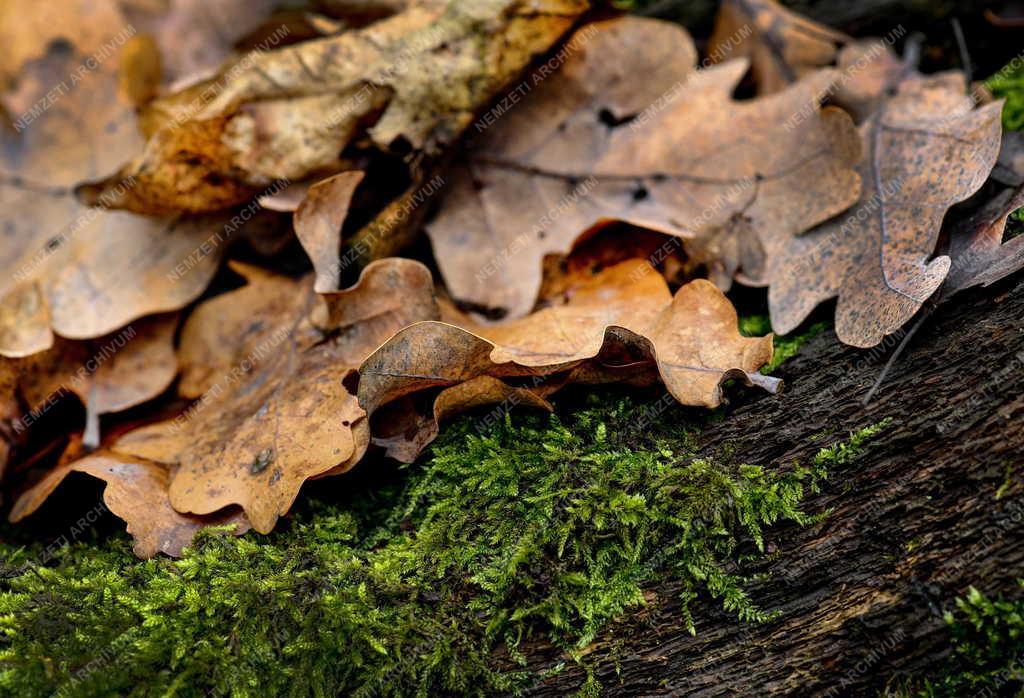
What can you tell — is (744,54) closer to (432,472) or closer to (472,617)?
(432,472)

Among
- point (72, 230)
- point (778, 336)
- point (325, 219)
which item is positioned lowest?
point (778, 336)

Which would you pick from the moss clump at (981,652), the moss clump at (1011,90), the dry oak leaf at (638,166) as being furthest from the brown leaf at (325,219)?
the moss clump at (1011,90)

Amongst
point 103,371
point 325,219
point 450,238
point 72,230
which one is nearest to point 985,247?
point 450,238

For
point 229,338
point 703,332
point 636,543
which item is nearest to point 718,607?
point 636,543

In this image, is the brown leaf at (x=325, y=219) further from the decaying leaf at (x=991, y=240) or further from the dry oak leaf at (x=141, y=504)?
the decaying leaf at (x=991, y=240)

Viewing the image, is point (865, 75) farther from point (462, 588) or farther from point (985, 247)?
point (462, 588)

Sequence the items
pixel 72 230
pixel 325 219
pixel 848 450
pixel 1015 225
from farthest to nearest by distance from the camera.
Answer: pixel 72 230 → pixel 325 219 → pixel 1015 225 → pixel 848 450
